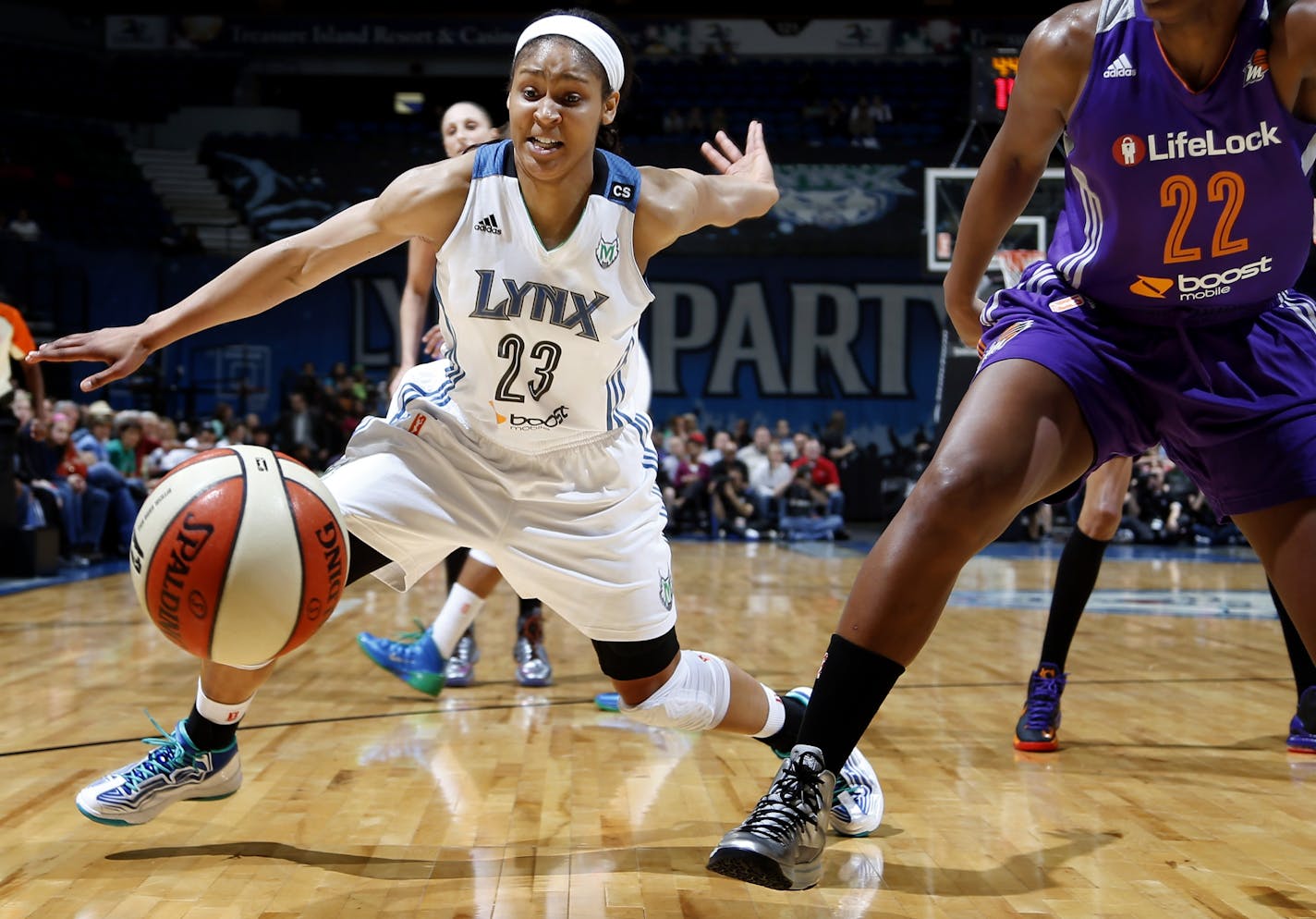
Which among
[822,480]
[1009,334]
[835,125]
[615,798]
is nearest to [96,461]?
[822,480]

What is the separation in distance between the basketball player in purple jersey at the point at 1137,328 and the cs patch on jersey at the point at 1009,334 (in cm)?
1

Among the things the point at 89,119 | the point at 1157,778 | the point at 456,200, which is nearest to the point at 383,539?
the point at 456,200

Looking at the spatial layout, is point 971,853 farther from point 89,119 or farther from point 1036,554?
point 89,119

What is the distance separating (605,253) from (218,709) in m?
1.41

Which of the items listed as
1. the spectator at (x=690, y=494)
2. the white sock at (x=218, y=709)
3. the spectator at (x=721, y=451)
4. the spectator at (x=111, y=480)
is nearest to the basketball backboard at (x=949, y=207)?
the spectator at (x=721, y=451)

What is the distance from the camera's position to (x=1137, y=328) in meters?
2.55

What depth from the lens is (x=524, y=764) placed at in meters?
3.84

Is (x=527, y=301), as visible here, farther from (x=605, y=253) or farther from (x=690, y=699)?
(x=690, y=699)

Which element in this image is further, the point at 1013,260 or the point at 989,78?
the point at 989,78

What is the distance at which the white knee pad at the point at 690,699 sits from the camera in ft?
10.3

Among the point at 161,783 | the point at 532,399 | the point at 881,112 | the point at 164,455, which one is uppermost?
the point at 881,112

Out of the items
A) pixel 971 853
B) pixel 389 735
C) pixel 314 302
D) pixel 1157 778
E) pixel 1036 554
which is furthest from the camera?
pixel 314 302

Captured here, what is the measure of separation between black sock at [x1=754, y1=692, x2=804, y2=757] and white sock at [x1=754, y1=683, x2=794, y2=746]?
0.05 ft

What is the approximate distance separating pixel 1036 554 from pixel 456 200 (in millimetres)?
11674
